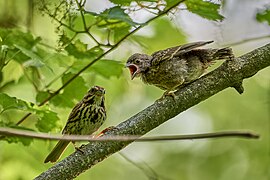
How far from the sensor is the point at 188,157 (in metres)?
7.50

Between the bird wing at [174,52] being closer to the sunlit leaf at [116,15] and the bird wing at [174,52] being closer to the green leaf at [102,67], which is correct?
the green leaf at [102,67]

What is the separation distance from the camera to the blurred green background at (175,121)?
310 cm

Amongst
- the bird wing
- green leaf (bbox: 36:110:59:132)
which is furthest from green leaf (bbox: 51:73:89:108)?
the bird wing

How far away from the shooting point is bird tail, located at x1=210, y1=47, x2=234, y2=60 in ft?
8.48

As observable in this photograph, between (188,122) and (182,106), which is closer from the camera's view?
(182,106)

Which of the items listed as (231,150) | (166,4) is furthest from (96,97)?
(231,150)

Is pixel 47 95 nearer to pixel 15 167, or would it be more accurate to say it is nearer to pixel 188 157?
pixel 15 167

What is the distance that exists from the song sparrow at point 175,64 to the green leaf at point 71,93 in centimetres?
29

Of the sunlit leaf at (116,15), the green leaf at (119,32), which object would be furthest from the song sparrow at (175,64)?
the sunlit leaf at (116,15)

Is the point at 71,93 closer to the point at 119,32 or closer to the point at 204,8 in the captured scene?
the point at 119,32

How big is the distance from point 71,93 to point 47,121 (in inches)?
12.5

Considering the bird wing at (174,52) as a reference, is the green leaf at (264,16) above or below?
above

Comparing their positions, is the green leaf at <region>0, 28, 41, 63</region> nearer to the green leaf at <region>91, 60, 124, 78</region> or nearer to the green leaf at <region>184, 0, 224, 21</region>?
the green leaf at <region>91, 60, 124, 78</region>

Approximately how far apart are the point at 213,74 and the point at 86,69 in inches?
24.8
